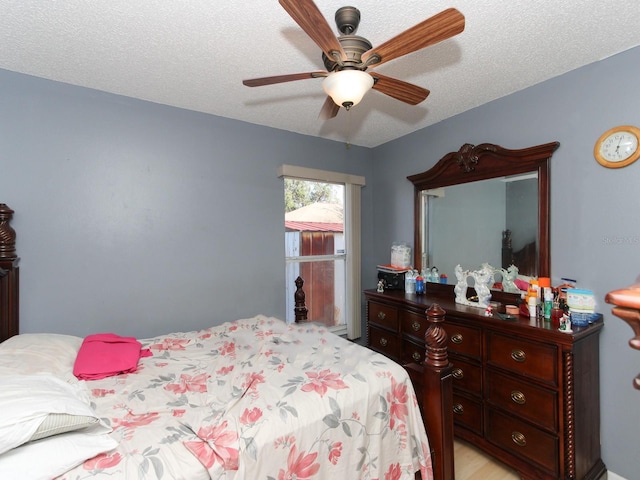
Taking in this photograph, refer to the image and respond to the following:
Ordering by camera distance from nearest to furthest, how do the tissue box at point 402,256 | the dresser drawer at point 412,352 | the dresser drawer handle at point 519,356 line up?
the dresser drawer handle at point 519,356, the dresser drawer at point 412,352, the tissue box at point 402,256

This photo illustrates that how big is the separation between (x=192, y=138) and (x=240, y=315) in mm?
1569

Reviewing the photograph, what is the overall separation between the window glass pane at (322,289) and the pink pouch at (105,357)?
1520mm

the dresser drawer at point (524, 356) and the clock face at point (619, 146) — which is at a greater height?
the clock face at point (619, 146)

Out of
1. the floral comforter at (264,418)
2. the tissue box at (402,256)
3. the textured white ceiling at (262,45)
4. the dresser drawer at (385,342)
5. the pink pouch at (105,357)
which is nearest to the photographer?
the floral comforter at (264,418)

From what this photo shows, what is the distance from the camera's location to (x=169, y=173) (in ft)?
8.18

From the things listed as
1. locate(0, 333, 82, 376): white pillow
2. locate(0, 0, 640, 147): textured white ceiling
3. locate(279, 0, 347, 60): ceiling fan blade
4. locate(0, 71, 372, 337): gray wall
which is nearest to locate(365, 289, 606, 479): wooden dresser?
locate(0, 0, 640, 147): textured white ceiling

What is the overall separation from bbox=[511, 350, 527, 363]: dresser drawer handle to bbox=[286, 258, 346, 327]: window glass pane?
6.01 feet

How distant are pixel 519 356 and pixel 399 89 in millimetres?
1681

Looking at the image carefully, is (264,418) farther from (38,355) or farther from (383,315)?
(383,315)

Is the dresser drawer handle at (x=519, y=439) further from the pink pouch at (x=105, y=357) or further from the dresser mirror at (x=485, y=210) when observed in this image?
the pink pouch at (x=105, y=357)

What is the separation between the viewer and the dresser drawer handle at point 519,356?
6.04 ft

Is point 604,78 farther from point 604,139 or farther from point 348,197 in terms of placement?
point 348,197

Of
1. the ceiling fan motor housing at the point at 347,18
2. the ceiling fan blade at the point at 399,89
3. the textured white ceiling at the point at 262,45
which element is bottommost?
the ceiling fan blade at the point at 399,89

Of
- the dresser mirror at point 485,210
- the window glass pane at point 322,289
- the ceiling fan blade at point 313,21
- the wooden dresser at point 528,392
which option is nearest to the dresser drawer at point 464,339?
the wooden dresser at point 528,392
